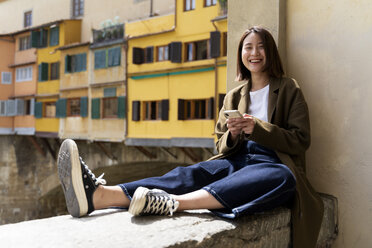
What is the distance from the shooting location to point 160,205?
1566mm

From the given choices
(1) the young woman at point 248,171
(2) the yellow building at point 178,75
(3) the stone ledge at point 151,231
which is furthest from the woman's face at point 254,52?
(2) the yellow building at point 178,75

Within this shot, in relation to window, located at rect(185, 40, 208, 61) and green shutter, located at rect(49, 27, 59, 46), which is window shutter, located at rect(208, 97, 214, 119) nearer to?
window, located at rect(185, 40, 208, 61)

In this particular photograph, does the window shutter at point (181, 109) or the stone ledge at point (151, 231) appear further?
the window shutter at point (181, 109)

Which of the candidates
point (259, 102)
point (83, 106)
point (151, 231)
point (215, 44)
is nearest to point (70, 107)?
point (83, 106)

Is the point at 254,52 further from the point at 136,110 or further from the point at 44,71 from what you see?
the point at 44,71

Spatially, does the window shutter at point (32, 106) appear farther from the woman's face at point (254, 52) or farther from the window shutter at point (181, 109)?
the woman's face at point (254, 52)

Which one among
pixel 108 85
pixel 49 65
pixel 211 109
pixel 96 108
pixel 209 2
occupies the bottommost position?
pixel 211 109

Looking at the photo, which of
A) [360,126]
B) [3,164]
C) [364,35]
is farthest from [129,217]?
[3,164]

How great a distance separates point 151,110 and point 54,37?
19.0ft

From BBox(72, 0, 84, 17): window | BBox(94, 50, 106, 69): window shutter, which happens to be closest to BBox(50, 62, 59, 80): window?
BBox(72, 0, 84, 17): window

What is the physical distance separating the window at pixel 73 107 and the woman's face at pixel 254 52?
1450cm

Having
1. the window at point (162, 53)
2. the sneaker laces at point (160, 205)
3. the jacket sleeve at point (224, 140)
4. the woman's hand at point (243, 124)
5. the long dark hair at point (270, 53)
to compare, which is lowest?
the sneaker laces at point (160, 205)

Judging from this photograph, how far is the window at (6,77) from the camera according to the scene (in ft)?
59.0

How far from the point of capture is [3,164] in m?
17.5
